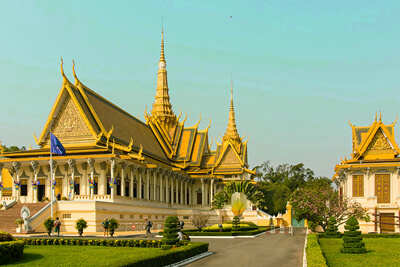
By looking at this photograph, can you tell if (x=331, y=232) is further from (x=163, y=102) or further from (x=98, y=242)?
(x=163, y=102)

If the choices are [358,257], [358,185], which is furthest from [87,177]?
[358,257]

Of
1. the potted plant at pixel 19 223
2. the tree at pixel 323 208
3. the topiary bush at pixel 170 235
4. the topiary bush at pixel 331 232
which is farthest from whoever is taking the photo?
the tree at pixel 323 208

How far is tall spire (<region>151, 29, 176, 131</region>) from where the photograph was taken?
60344 mm

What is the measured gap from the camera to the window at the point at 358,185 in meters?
38.3

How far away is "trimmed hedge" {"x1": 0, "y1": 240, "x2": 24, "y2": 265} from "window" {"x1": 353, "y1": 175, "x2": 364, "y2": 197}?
96.4 feet

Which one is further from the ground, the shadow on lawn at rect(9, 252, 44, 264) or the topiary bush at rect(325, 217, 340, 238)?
the shadow on lawn at rect(9, 252, 44, 264)

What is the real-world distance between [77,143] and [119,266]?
2672 cm

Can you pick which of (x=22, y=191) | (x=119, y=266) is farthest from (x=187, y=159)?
(x=119, y=266)

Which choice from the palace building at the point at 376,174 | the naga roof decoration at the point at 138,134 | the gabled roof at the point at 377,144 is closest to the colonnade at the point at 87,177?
the naga roof decoration at the point at 138,134

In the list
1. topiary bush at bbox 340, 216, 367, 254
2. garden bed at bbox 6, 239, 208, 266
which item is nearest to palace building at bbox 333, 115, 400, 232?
topiary bush at bbox 340, 216, 367, 254

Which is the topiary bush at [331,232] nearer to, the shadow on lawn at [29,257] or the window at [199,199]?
the shadow on lawn at [29,257]

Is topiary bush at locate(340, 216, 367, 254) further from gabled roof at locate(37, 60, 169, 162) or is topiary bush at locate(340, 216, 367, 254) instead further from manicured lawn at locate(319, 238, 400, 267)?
gabled roof at locate(37, 60, 169, 162)

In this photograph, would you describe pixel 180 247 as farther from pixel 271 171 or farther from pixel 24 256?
pixel 271 171

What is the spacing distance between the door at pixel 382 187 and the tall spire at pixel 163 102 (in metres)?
28.6
